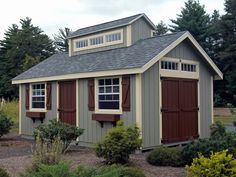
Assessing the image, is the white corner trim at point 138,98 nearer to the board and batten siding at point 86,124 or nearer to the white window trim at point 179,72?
the white window trim at point 179,72

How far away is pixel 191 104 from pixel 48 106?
20.5 ft

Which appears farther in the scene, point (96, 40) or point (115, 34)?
point (96, 40)

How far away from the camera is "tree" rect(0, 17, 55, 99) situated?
4360cm

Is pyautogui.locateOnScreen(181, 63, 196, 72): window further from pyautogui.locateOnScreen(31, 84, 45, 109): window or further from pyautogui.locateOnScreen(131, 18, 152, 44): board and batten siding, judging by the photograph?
pyautogui.locateOnScreen(31, 84, 45, 109): window

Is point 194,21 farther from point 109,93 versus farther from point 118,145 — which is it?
point 118,145

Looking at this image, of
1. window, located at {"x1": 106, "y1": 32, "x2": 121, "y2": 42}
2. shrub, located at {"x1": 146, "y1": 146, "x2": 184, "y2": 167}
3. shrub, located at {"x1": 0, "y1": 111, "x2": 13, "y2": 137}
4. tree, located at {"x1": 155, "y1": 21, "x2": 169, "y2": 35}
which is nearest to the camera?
shrub, located at {"x1": 146, "y1": 146, "x2": 184, "y2": 167}

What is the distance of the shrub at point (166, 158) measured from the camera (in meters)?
9.56

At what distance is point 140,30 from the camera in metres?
15.2

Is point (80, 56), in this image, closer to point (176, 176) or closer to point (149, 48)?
point (149, 48)

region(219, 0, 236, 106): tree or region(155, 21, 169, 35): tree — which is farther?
region(155, 21, 169, 35): tree

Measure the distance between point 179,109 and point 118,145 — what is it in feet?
16.6

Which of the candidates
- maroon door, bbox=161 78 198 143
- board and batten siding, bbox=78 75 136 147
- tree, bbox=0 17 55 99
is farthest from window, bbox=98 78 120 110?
tree, bbox=0 17 55 99

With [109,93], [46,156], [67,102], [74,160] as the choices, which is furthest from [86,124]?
[46,156]

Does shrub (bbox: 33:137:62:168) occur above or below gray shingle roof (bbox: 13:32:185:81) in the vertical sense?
below
